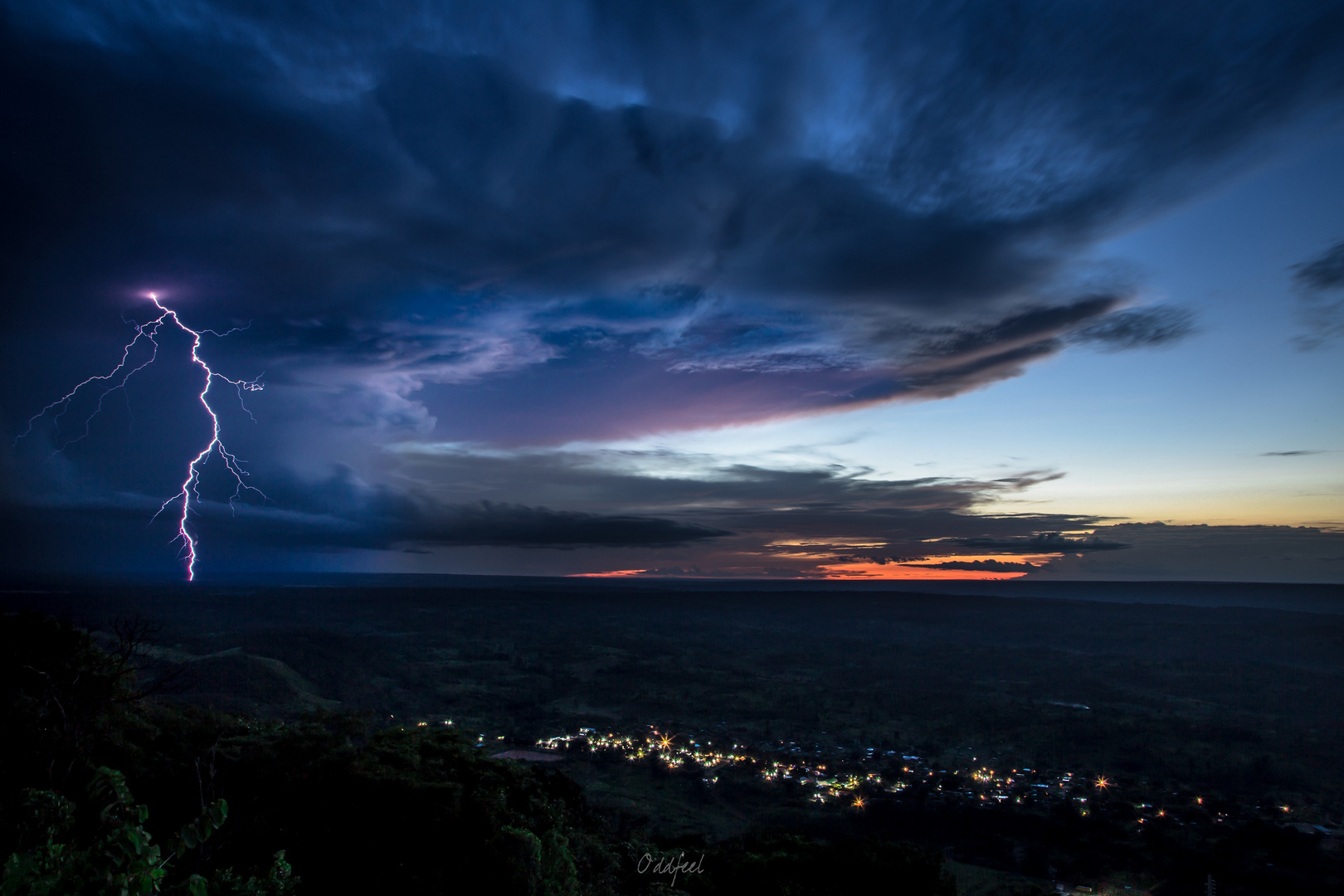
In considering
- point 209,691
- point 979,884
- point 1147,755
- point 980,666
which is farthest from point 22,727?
point 980,666

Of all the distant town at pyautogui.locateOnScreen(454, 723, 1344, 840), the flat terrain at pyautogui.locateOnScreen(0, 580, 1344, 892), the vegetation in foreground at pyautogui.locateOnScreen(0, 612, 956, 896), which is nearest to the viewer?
the vegetation in foreground at pyautogui.locateOnScreen(0, 612, 956, 896)

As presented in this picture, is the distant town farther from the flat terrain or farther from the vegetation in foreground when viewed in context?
the vegetation in foreground

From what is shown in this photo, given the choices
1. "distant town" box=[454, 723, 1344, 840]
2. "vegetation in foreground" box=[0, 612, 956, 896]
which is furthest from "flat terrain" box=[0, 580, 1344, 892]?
"vegetation in foreground" box=[0, 612, 956, 896]

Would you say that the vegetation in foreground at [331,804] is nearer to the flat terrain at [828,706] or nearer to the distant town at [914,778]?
the flat terrain at [828,706]

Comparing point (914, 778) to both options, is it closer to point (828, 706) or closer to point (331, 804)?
point (828, 706)

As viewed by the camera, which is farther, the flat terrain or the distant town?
the distant town

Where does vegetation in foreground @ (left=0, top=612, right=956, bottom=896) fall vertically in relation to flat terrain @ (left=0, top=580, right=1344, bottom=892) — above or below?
above

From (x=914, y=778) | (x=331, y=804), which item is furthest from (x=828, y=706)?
(x=331, y=804)

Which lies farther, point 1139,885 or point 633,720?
point 633,720

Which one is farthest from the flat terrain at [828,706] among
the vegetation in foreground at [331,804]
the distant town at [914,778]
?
the vegetation in foreground at [331,804]

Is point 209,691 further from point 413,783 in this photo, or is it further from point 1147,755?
point 1147,755

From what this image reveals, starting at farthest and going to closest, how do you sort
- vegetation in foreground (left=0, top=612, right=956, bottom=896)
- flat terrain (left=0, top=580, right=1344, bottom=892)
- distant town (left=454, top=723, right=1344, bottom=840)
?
distant town (left=454, top=723, right=1344, bottom=840) → flat terrain (left=0, top=580, right=1344, bottom=892) → vegetation in foreground (left=0, top=612, right=956, bottom=896)
